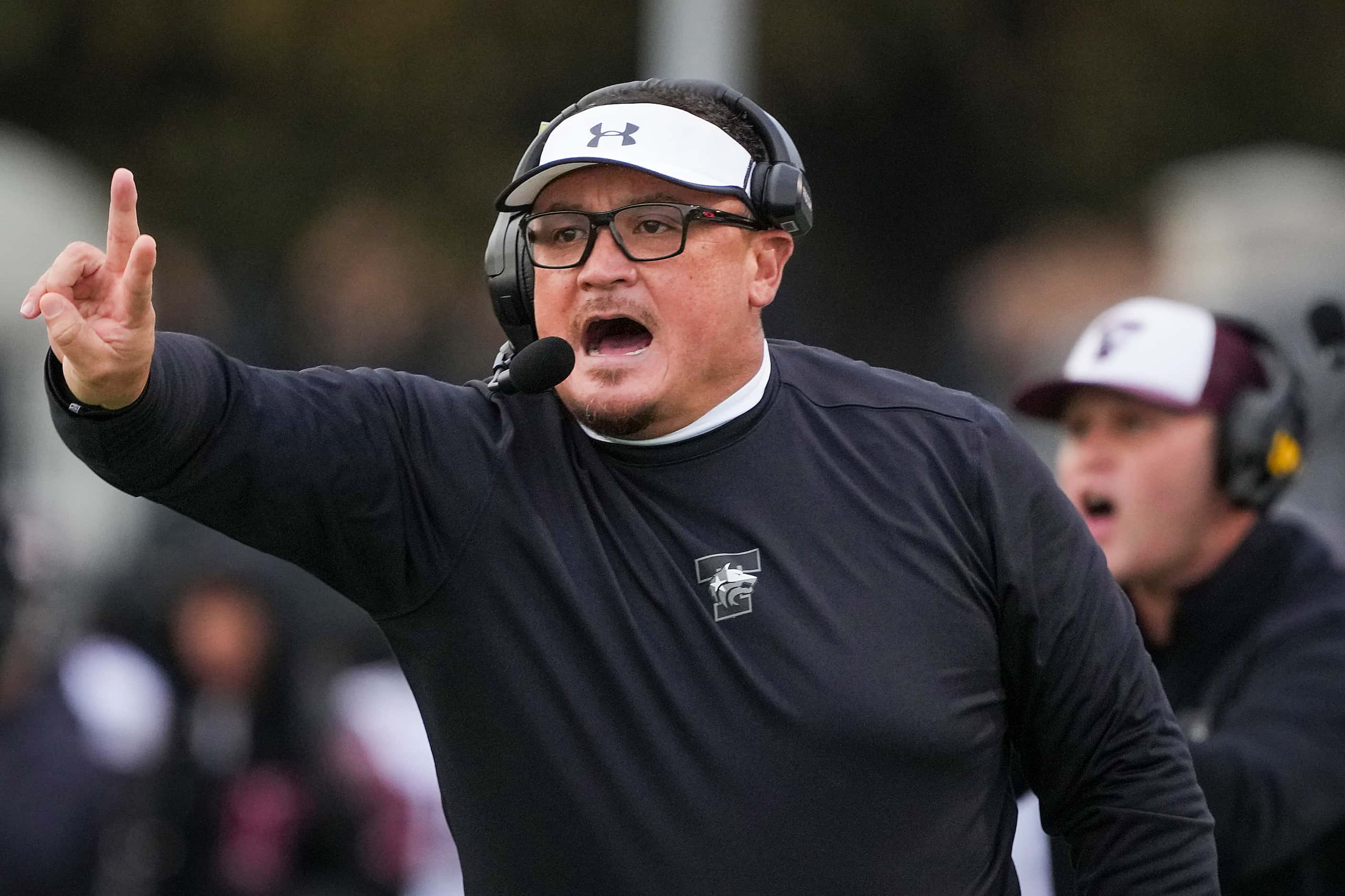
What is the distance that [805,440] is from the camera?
3.68 m

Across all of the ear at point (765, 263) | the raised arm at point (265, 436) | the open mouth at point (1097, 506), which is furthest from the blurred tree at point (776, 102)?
the raised arm at point (265, 436)

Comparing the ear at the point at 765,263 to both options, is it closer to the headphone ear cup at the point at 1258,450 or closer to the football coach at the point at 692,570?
the football coach at the point at 692,570

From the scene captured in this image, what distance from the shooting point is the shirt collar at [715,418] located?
12.0ft

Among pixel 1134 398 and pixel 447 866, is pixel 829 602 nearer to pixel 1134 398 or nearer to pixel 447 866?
pixel 1134 398

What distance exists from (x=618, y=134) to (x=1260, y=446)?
2.20 m

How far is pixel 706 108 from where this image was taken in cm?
375

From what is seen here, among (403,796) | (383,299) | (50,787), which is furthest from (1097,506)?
(383,299)

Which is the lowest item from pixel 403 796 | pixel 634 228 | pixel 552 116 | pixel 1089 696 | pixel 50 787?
pixel 403 796

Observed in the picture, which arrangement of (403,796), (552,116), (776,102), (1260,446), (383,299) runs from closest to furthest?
(1260,446), (403,796), (383,299), (552,116), (776,102)

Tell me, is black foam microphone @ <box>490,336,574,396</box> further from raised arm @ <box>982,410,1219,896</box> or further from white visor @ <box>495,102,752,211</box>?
raised arm @ <box>982,410,1219,896</box>

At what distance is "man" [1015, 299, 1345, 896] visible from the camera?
478 centimetres

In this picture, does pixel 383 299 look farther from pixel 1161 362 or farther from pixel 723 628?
pixel 723 628

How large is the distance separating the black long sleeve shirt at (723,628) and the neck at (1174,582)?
150 cm

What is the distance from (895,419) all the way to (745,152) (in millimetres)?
538
